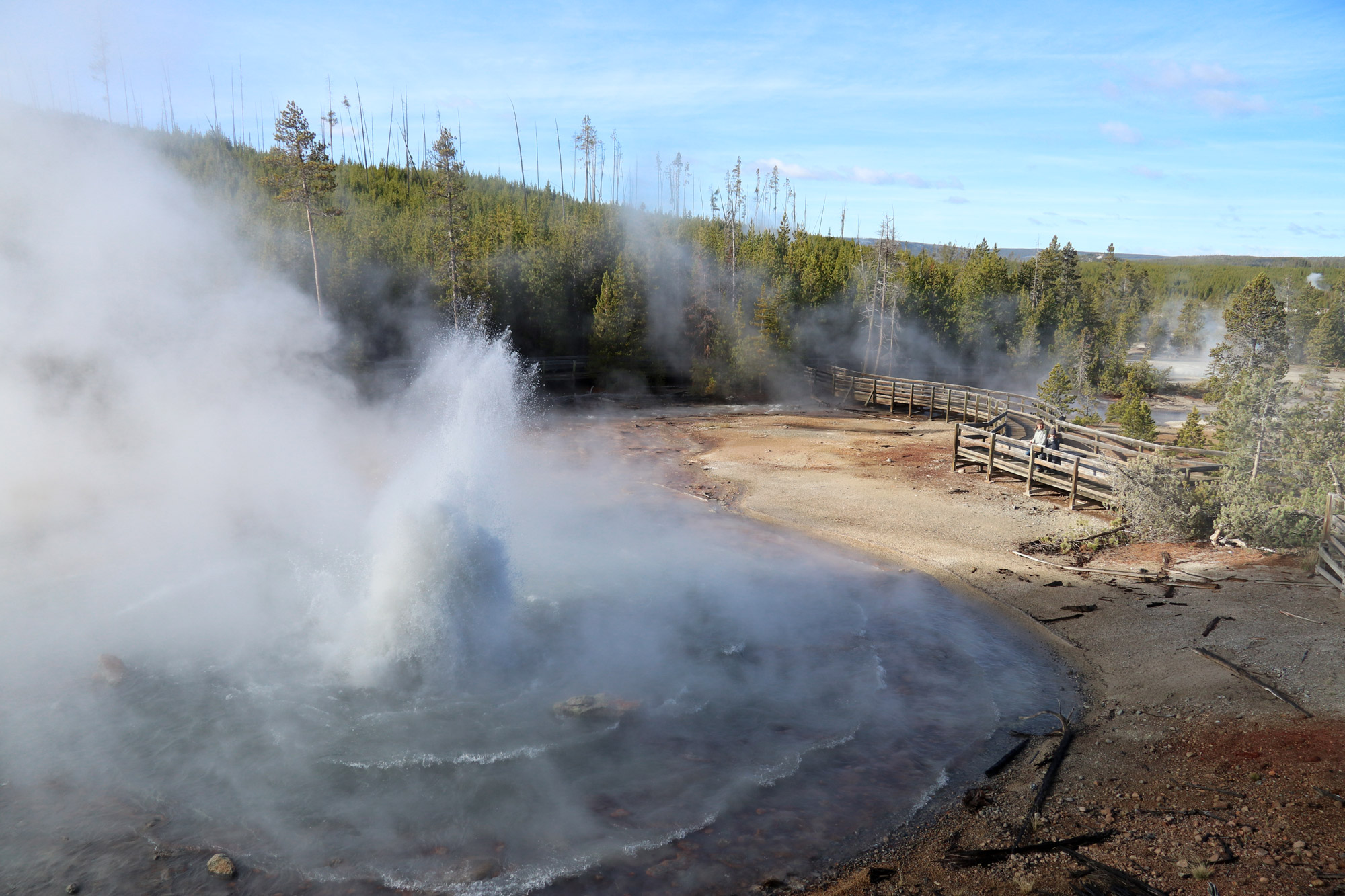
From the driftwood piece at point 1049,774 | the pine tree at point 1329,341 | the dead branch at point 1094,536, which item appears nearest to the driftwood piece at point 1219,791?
the driftwood piece at point 1049,774

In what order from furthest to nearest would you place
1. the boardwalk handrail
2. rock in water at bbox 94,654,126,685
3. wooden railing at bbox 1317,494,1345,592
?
the boardwalk handrail
wooden railing at bbox 1317,494,1345,592
rock in water at bbox 94,654,126,685

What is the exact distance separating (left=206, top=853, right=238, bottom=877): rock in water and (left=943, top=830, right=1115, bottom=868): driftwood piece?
6227mm

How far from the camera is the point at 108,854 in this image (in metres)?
6.92

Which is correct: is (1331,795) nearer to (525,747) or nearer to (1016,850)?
(1016,850)

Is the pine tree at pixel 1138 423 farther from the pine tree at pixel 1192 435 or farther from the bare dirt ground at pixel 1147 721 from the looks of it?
the bare dirt ground at pixel 1147 721

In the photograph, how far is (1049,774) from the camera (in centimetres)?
796

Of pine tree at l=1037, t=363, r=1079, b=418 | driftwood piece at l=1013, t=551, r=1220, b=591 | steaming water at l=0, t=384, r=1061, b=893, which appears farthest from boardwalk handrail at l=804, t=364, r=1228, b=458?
steaming water at l=0, t=384, r=1061, b=893

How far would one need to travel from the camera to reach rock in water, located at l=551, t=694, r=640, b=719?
955 cm

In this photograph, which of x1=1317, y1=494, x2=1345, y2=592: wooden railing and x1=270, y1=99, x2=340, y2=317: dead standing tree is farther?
x1=270, y1=99, x2=340, y2=317: dead standing tree

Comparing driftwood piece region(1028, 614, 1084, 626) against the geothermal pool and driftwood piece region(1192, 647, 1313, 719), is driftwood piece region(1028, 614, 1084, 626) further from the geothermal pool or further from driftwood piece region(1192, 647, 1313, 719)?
driftwood piece region(1192, 647, 1313, 719)

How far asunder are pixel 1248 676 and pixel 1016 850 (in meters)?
4.74

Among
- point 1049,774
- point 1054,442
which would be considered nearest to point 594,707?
point 1049,774

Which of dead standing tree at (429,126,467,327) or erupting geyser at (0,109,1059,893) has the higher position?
dead standing tree at (429,126,467,327)

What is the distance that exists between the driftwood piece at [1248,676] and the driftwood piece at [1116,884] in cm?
377
